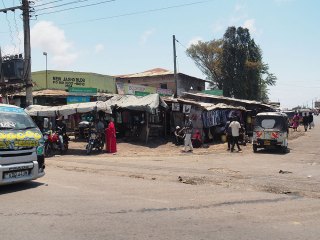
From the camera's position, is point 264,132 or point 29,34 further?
point 29,34

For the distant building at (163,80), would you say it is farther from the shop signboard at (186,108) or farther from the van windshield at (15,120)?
the van windshield at (15,120)

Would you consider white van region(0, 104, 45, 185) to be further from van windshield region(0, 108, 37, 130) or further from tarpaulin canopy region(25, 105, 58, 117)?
tarpaulin canopy region(25, 105, 58, 117)

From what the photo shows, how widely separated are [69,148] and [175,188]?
41.3 ft

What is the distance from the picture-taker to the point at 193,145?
22359 mm

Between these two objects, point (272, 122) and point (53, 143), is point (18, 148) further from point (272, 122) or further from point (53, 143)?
point (272, 122)

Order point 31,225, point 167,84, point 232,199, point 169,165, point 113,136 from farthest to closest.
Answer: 1. point 167,84
2. point 113,136
3. point 169,165
4. point 232,199
5. point 31,225

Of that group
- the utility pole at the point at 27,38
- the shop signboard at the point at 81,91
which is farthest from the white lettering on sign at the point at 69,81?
the utility pole at the point at 27,38

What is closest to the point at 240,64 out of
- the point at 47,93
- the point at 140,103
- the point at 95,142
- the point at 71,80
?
the point at 71,80

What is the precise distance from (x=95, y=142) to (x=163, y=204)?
1204 centimetres

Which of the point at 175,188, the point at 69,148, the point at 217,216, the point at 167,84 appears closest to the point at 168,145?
Answer: the point at 69,148

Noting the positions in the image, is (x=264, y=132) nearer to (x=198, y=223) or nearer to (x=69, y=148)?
(x=69, y=148)

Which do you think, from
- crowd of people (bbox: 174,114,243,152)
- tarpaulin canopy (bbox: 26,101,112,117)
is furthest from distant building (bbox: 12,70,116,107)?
crowd of people (bbox: 174,114,243,152)

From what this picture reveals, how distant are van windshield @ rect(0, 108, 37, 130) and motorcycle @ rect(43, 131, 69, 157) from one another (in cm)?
825

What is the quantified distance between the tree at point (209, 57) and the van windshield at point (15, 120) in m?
52.1
